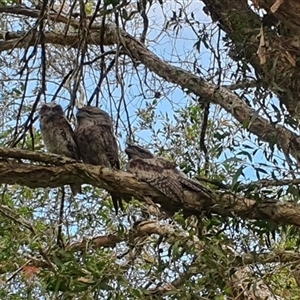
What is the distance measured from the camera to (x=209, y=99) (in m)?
3.73

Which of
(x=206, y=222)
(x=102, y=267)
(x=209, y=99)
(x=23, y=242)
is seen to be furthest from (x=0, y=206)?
(x=209, y=99)

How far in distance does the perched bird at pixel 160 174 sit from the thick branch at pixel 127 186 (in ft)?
0.13

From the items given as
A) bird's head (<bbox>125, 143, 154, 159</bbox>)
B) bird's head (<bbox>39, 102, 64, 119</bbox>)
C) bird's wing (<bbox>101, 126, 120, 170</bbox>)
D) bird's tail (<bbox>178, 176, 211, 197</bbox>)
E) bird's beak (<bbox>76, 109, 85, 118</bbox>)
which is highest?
bird's head (<bbox>39, 102, 64, 119</bbox>)

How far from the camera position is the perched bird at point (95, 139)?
3.76 m

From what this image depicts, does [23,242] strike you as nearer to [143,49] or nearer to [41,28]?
[41,28]

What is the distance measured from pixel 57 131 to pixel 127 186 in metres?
1.26

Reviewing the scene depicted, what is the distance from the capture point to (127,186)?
2.73 m

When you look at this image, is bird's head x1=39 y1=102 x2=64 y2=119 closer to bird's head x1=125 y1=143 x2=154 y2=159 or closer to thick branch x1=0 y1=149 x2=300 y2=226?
bird's head x1=125 y1=143 x2=154 y2=159

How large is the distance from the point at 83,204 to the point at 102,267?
1391 millimetres

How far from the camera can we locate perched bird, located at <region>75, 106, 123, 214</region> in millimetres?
3762

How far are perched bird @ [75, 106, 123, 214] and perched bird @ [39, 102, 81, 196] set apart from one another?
0.16 ft

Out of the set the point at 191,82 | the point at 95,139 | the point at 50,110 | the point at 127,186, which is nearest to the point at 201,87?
the point at 191,82

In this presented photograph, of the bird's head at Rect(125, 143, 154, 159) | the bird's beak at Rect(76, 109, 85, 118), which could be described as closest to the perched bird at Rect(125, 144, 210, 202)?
the bird's head at Rect(125, 143, 154, 159)

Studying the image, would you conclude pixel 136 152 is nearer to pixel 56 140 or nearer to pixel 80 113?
pixel 80 113
